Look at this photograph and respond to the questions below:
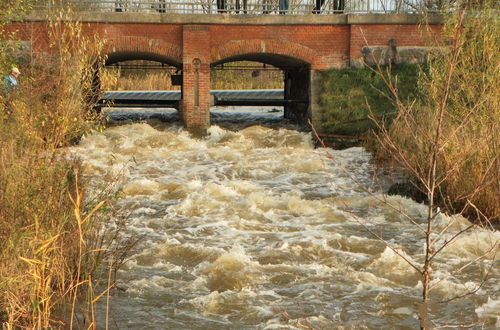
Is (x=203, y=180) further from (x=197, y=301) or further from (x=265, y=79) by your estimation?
(x=265, y=79)

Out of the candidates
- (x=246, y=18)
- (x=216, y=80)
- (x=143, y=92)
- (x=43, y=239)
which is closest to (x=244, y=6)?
(x=246, y=18)

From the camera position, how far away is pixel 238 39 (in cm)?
2178

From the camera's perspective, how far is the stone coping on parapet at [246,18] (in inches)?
837

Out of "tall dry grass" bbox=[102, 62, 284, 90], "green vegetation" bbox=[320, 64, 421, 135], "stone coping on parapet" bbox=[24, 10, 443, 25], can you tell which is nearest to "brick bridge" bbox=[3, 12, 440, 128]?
"stone coping on parapet" bbox=[24, 10, 443, 25]

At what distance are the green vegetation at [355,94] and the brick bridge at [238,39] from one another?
49 cm

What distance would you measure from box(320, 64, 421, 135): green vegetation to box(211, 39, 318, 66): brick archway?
91 centimetres

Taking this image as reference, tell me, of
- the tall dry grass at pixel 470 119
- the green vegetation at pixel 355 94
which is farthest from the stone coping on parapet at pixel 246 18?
the tall dry grass at pixel 470 119

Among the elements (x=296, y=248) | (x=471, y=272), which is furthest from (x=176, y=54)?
(x=471, y=272)

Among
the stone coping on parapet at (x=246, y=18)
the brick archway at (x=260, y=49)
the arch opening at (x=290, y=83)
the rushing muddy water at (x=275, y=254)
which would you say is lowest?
the rushing muddy water at (x=275, y=254)

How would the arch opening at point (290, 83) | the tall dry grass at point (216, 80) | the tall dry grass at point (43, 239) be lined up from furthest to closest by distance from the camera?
the tall dry grass at point (216, 80)
the arch opening at point (290, 83)
the tall dry grass at point (43, 239)

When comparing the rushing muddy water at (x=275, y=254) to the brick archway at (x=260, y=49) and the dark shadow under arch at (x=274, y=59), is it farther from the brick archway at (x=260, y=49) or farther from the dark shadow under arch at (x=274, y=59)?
the dark shadow under arch at (x=274, y=59)

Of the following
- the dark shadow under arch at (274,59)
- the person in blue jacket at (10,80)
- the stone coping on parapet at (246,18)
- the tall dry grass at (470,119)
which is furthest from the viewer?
the dark shadow under arch at (274,59)

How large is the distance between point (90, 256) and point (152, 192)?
6.62 metres

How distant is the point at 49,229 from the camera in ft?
25.0
